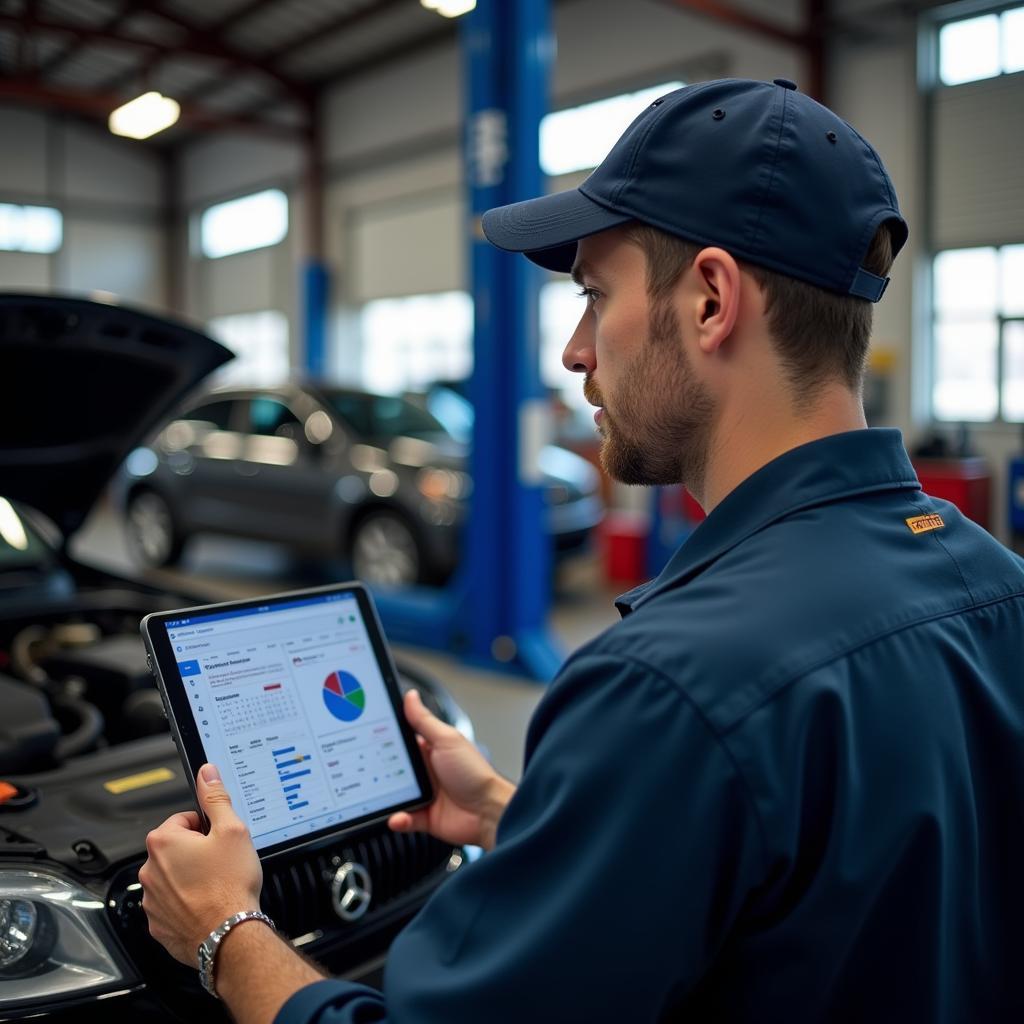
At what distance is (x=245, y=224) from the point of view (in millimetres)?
15711

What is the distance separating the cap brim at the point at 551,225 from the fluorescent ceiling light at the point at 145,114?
10238 mm

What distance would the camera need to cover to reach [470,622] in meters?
5.53

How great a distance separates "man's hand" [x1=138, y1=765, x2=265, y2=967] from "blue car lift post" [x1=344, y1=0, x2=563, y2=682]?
4088mm

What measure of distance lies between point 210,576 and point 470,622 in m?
3.48

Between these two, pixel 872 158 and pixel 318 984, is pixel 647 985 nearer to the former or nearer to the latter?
pixel 318 984

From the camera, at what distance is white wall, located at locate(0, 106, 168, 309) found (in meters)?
14.4

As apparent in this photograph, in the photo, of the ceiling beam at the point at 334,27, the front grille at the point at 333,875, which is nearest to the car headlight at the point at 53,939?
the front grille at the point at 333,875

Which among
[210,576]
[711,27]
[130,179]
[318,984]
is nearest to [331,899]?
[318,984]

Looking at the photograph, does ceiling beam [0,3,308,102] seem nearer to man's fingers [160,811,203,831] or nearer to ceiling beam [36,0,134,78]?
ceiling beam [36,0,134,78]

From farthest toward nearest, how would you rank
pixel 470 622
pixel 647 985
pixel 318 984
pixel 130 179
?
1. pixel 130 179
2. pixel 470 622
3. pixel 318 984
4. pixel 647 985

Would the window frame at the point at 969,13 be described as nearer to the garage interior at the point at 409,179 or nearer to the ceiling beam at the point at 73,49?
the garage interior at the point at 409,179

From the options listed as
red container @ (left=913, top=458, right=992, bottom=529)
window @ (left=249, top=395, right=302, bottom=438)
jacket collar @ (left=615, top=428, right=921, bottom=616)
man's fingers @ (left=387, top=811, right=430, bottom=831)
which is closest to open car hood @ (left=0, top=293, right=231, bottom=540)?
man's fingers @ (left=387, top=811, right=430, bottom=831)

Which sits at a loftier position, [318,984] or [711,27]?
[711,27]

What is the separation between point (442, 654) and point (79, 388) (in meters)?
3.52
